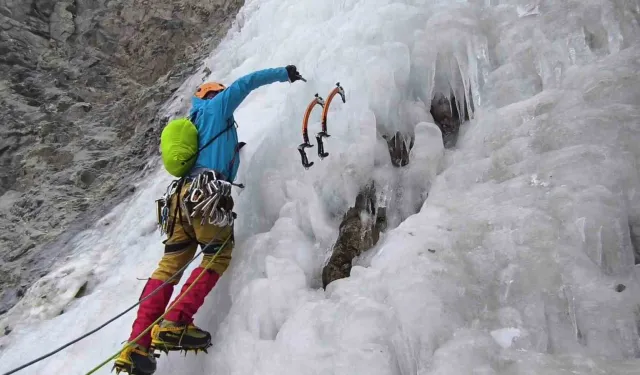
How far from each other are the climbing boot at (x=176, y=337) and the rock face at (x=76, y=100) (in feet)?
10.1

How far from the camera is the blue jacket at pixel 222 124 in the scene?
3.18 m

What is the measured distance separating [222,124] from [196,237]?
73 cm

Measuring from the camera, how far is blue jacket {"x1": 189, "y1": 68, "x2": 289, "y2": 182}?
3176 mm

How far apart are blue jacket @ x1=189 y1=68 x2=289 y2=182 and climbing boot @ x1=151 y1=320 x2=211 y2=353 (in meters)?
0.96

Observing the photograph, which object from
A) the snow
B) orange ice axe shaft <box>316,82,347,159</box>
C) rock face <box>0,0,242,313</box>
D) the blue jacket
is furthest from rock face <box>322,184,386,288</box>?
rock face <box>0,0,242,313</box>

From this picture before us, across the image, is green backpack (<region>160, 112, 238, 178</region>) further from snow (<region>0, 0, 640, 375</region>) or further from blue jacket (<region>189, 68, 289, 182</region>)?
snow (<region>0, 0, 640, 375</region>)

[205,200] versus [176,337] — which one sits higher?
[205,200]

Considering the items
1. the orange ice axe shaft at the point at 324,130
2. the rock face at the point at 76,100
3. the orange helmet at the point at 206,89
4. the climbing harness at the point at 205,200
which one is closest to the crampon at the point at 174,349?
the climbing harness at the point at 205,200

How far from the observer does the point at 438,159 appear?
119 inches

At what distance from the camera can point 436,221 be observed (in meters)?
2.45

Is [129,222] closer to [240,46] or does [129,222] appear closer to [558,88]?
[240,46]

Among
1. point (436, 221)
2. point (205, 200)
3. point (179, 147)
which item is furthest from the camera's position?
point (179, 147)

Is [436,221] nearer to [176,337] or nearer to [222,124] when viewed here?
[176,337]

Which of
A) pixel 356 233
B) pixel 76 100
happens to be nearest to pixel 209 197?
pixel 356 233
